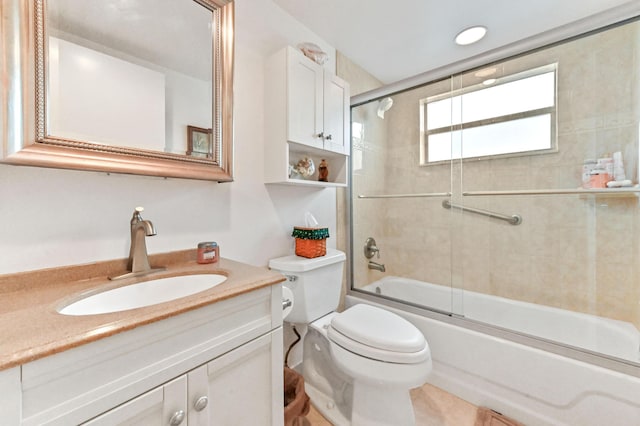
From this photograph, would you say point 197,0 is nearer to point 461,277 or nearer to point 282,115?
point 282,115

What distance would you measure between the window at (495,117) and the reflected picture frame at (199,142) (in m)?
1.65

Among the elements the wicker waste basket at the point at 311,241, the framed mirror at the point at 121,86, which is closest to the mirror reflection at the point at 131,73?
the framed mirror at the point at 121,86

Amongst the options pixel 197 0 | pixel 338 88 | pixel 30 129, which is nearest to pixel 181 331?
pixel 30 129

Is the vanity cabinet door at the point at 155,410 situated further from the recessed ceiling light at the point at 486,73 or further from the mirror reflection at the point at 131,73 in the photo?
the recessed ceiling light at the point at 486,73

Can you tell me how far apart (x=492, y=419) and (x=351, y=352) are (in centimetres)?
85

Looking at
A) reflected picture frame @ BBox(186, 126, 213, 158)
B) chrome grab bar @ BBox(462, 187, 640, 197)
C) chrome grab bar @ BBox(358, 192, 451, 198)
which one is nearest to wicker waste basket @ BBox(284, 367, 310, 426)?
reflected picture frame @ BBox(186, 126, 213, 158)

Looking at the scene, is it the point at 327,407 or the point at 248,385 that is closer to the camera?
the point at 248,385

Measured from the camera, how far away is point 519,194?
72.0 inches

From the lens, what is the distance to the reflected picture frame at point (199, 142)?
1.06m

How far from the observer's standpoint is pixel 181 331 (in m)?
0.62

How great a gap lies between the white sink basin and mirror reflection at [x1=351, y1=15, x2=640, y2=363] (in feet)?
4.45

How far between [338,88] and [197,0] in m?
0.84

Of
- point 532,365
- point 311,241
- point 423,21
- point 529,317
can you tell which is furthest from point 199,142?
point 529,317

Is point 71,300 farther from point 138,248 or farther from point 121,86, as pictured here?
point 121,86
